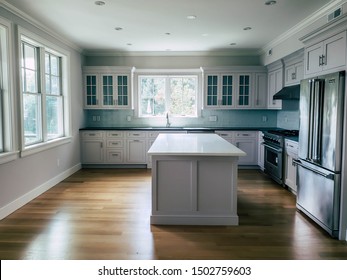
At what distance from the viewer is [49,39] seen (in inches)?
187

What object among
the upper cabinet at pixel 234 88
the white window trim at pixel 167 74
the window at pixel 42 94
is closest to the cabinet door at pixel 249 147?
→ the upper cabinet at pixel 234 88

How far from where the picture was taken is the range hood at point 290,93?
15.6 feet

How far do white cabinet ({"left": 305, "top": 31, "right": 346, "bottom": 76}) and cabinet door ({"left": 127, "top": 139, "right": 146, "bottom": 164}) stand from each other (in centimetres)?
382

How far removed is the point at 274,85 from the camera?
19.5 feet

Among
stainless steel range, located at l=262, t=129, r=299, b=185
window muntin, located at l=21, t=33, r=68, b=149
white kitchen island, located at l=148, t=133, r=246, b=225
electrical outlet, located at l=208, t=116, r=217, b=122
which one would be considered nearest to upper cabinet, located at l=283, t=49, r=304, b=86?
stainless steel range, located at l=262, t=129, r=299, b=185

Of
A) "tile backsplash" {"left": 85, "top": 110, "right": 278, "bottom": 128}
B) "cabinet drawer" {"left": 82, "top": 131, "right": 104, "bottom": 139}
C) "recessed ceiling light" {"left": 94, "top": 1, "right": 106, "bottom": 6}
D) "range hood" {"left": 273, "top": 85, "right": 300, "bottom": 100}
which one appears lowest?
"cabinet drawer" {"left": 82, "top": 131, "right": 104, "bottom": 139}

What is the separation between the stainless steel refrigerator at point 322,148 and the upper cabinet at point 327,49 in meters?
0.12

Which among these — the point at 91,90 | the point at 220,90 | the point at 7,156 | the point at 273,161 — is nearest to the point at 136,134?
the point at 91,90

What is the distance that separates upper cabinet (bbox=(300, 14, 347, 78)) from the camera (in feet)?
9.12

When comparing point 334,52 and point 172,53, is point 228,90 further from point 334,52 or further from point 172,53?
point 334,52

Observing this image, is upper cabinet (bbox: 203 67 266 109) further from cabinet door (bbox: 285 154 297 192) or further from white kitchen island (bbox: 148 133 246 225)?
white kitchen island (bbox: 148 133 246 225)

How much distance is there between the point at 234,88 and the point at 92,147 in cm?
349

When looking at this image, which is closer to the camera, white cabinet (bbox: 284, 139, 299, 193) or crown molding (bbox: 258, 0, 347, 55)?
crown molding (bbox: 258, 0, 347, 55)

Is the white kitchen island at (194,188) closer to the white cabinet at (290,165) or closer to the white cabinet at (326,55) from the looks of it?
the white cabinet at (326,55)
